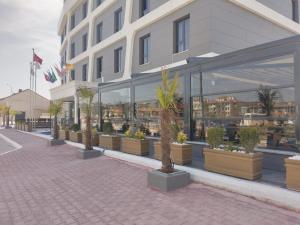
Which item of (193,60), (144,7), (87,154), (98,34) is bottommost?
(87,154)

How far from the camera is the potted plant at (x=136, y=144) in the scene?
11992 millimetres

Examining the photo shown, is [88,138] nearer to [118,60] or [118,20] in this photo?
[118,60]

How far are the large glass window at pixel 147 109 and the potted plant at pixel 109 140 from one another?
1.72m

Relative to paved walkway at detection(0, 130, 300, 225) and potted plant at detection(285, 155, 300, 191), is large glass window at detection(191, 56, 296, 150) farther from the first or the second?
paved walkway at detection(0, 130, 300, 225)

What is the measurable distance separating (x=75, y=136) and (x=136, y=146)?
26.2 ft

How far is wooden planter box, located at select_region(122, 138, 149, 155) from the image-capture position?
1198 centimetres

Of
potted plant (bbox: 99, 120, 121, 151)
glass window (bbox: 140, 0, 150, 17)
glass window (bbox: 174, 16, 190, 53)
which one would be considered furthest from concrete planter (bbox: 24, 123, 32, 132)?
glass window (bbox: 174, 16, 190, 53)

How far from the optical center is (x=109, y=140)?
1435cm

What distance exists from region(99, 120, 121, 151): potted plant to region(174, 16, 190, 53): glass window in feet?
21.3

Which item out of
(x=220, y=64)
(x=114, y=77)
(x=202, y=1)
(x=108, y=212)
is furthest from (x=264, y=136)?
(x=114, y=77)

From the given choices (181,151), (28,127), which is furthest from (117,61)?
(28,127)

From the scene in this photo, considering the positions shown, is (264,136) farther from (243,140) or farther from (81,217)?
(81,217)

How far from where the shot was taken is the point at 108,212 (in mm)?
5746

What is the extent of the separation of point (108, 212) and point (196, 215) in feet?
6.28
